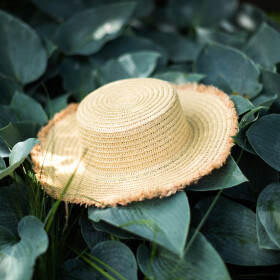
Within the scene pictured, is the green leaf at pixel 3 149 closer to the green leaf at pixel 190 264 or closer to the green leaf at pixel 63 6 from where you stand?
the green leaf at pixel 190 264

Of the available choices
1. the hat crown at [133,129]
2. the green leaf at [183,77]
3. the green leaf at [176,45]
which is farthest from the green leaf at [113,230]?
the green leaf at [176,45]

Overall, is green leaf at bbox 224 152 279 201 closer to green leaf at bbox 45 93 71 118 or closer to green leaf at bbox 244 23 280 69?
green leaf at bbox 244 23 280 69

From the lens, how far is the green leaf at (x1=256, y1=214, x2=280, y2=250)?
2.56ft

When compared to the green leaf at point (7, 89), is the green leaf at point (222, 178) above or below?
above

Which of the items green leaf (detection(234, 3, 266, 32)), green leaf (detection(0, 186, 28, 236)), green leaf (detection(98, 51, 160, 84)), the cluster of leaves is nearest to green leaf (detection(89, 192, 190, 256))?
the cluster of leaves

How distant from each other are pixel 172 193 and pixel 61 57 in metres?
1.05

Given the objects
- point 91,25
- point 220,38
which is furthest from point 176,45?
point 91,25

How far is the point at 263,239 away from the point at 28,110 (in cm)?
79

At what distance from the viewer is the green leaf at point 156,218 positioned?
2.37 feet

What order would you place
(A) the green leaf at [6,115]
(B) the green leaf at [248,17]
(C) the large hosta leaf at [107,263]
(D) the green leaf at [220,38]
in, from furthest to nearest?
1. (B) the green leaf at [248,17]
2. (D) the green leaf at [220,38]
3. (A) the green leaf at [6,115]
4. (C) the large hosta leaf at [107,263]

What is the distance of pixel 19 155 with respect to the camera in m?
0.81

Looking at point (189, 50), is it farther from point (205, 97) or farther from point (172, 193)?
point (172, 193)

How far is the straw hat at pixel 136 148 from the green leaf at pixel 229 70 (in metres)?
0.22

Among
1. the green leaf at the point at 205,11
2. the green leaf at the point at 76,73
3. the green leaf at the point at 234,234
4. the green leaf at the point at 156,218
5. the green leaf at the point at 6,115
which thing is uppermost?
the green leaf at the point at 205,11
